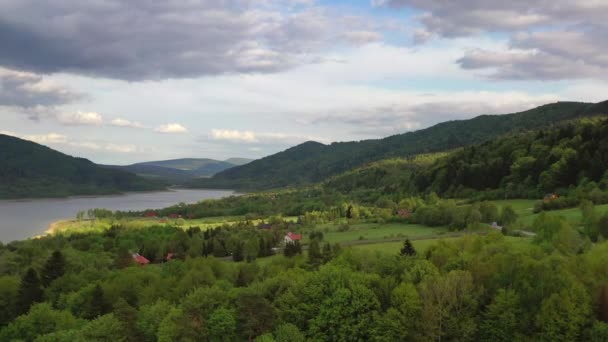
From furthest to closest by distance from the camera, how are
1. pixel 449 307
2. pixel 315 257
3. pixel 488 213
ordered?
pixel 488 213, pixel 315 257, pixel 449 307

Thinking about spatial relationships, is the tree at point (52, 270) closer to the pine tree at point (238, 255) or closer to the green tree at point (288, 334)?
the pine tree at point (238, 255)

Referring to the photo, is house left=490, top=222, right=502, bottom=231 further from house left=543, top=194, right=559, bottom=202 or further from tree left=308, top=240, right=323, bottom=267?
tree left=308, top=240, right=323, bottom=267

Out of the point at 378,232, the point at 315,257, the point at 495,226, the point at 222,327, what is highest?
the point at 495,226

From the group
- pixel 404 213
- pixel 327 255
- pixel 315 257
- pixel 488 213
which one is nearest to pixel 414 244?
pixel 327 255

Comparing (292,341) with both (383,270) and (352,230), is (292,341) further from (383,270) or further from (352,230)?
(352,230)

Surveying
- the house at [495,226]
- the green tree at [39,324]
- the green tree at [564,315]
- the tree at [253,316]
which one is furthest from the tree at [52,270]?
the house at [495,226]

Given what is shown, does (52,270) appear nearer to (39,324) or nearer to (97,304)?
(97,304)
